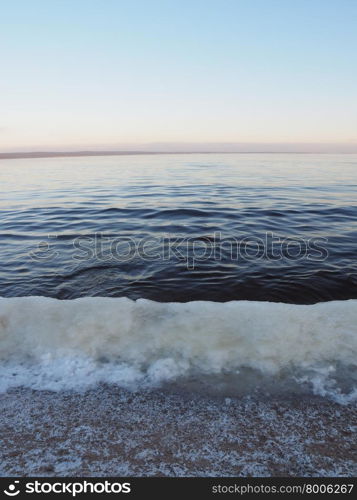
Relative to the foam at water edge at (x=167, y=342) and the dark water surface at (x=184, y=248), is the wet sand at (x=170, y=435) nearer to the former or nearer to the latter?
the foam at water edge at (x=167, y=342)

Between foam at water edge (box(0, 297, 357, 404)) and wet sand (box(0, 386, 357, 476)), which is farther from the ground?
foam at water edge (box(0, 297, 357, 404))

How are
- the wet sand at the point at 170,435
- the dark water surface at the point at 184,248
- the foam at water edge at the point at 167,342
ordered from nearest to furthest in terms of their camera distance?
the wet sand at the point at 170,435 → the foam at water edge at the point at 167,342 → the dark water surface at the point at 184,248

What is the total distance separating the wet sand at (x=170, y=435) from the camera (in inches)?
73.5

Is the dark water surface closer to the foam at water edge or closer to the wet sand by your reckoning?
the foam at water edge

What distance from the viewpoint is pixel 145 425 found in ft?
7.24

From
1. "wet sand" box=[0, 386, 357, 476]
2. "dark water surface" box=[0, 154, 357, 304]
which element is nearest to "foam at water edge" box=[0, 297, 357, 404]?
"wet sand" box=[0, 386, 357, 476]

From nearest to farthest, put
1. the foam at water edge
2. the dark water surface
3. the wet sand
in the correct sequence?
the wet sand
the foam at water edge
the dark water surface

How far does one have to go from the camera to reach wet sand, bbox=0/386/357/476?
1.87m

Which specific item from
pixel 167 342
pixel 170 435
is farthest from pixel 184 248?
pixel 170 435

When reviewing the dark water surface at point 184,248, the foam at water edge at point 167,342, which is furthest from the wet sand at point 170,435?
the dark water surface at point 184,248

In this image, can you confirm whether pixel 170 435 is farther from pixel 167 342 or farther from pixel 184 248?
pixel 184 248

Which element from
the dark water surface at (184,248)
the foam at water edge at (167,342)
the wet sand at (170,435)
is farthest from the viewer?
the dark water surface at (184,248)

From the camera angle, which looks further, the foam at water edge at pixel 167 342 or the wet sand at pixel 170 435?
the foam at water edge at pixel 167 342

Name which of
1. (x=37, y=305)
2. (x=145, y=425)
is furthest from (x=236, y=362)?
(x=37, y=305)
